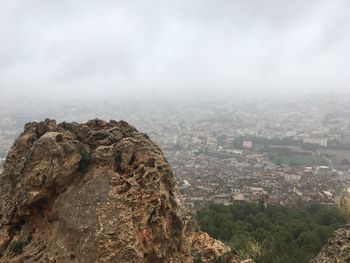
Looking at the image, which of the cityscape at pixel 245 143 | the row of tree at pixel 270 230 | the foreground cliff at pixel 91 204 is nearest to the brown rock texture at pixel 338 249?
the foreground cliff at pixel 91 204

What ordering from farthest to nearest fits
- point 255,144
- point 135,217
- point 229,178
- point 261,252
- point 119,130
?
1. point 255,144
2. point 229,178
3. point 261,252
4. point 119,130
5. point 135,217

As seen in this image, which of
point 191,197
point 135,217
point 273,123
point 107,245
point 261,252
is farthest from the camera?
point 273,123

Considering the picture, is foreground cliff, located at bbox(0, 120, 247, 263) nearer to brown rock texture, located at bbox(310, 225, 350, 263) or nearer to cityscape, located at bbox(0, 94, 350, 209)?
brown rock texture, located at bbox(310, 225, 350, 263)

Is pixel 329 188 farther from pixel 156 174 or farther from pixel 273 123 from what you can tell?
pixel 273 123

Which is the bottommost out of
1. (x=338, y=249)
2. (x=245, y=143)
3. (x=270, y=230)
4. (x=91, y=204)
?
(x=245, y=143)

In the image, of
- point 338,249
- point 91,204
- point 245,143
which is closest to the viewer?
point 91,204

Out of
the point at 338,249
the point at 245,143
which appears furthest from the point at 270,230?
the point at 245,143

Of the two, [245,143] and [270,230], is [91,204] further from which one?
[245,143]

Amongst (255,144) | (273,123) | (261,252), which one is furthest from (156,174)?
(273,123)
